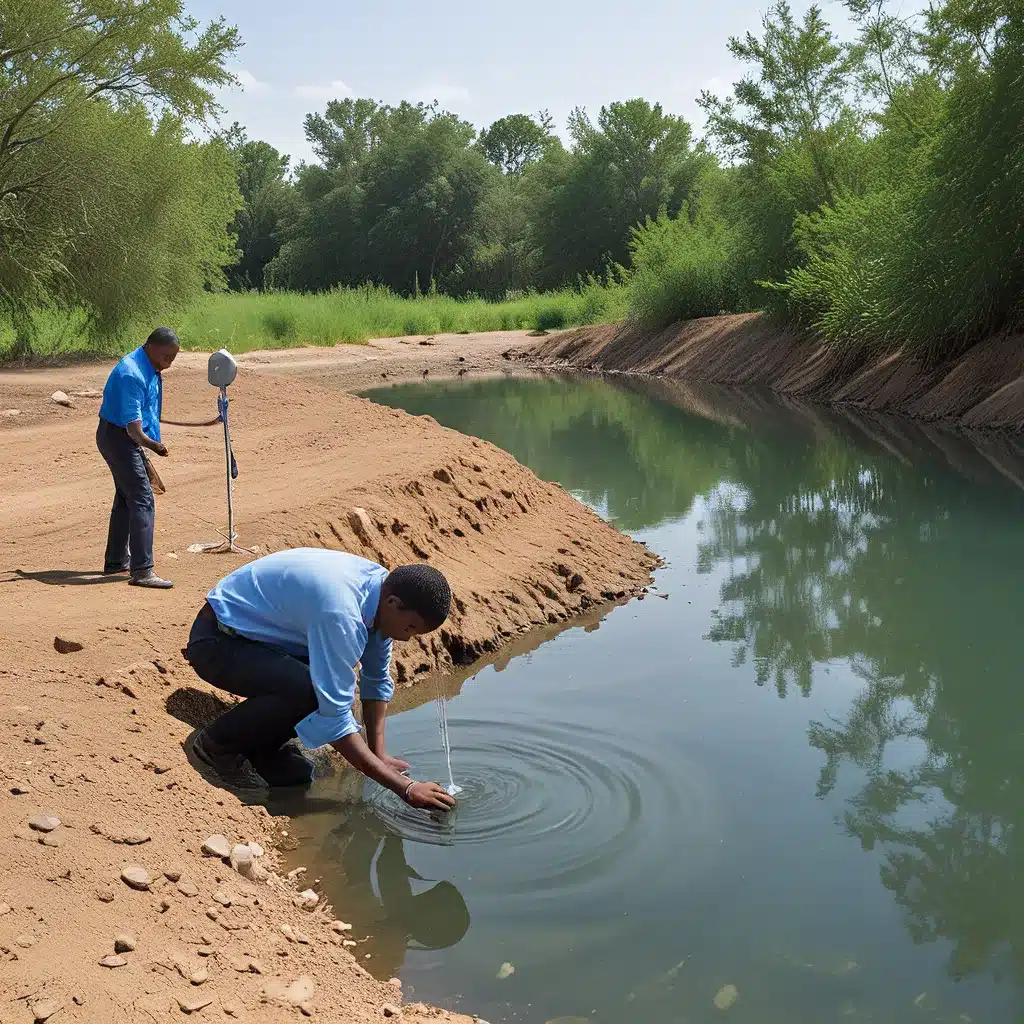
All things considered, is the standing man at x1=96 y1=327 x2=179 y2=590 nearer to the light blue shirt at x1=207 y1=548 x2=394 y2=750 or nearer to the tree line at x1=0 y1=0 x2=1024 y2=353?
the light blue shirt at x1=207 y1=548 x2=394 y2=750

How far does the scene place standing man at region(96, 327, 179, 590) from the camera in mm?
7641

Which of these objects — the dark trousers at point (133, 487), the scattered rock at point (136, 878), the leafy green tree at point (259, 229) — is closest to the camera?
the scattered rock at point (136, 878)

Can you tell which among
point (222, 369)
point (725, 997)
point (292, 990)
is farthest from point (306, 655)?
point (222, 369)

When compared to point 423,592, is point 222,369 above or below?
above

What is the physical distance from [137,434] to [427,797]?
349cm

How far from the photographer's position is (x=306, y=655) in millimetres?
5707

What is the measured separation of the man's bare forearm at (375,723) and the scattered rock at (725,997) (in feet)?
5.76

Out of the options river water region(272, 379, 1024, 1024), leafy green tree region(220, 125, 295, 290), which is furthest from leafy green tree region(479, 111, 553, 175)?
river water region(272, 379, 1024, 1024)

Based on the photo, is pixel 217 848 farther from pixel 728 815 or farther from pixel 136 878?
pixel 728 815

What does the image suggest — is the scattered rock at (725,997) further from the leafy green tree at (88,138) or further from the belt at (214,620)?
the leafy green tree at (88,138)

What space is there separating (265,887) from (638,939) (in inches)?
57.9

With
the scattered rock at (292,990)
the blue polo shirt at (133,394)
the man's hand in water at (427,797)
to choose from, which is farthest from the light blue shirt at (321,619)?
the blue polo shirt at (133,394)

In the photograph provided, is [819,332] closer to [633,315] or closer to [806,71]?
[806,71]

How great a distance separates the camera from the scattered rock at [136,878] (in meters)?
4.45
